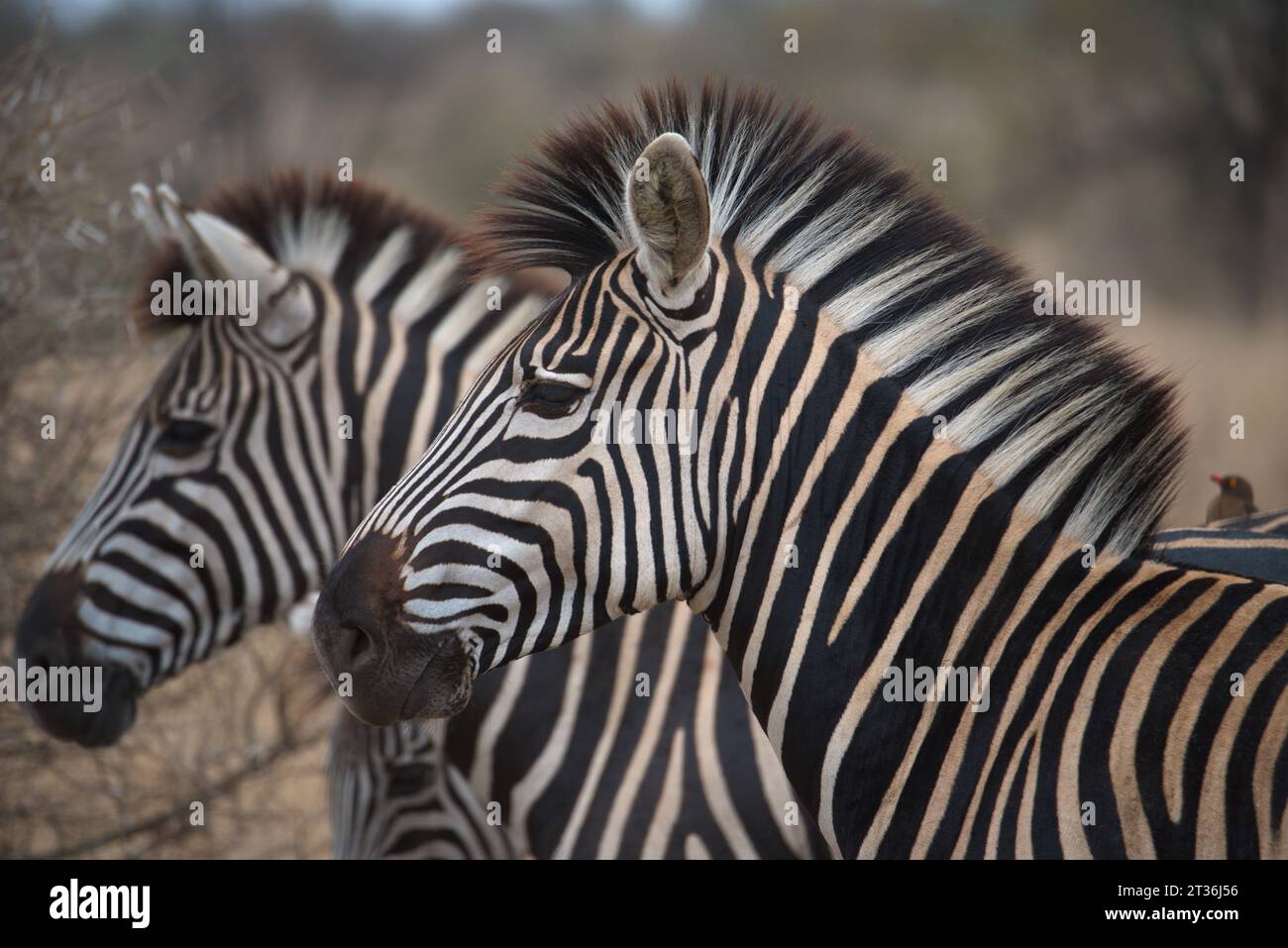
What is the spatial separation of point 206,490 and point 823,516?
2574 mm

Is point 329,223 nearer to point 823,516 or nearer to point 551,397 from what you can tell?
point 551,397

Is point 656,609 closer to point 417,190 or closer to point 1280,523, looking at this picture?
point 1280,523

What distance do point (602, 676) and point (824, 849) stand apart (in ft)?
2.97

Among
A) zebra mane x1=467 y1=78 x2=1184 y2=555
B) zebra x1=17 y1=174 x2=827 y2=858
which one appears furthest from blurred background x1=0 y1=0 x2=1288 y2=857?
zebra x1=17 y1=174 x2=827 y2=858

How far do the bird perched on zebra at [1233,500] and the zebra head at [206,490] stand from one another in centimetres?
292

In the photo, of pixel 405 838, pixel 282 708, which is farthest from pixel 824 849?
pixel 282 708

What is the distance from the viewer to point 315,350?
4.73 m

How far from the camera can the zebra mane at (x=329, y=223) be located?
16.2 ft

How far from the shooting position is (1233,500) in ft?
14.4

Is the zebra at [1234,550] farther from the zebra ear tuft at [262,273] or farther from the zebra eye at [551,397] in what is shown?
the zebra ear tuft at [262,273]

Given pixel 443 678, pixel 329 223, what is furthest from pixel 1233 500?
pixel 329 223

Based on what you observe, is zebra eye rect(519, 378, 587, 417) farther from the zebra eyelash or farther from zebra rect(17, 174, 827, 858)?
zebra rect(17, 174, 827, 858)

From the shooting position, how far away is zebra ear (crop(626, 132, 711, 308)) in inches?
109

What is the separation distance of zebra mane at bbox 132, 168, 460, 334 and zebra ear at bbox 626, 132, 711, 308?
2145mm
